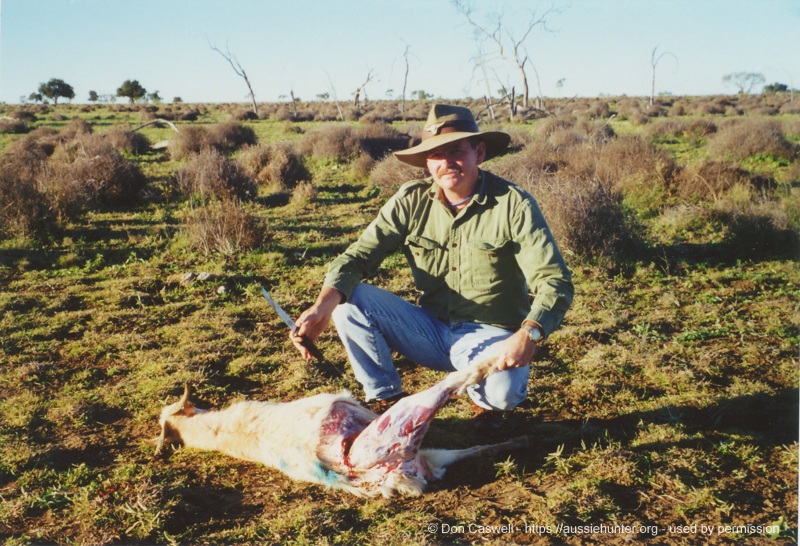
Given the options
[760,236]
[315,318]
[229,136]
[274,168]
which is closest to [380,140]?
[274,168]

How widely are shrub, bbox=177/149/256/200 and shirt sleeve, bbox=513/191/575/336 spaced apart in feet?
25.5

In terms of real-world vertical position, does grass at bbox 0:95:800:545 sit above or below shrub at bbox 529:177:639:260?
below

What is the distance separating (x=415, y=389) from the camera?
3.73 m

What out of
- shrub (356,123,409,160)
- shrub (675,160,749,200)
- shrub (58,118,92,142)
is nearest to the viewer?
shrub (675,160,749,200)

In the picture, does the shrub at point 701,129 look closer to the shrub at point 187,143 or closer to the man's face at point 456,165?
the shrub at point 187,143

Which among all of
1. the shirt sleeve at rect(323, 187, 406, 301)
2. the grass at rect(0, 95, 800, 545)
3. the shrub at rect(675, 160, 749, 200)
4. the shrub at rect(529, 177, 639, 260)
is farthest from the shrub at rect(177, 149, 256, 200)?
the shrub at rect(675, 160, 749, 200)

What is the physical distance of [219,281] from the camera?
5.94 meters

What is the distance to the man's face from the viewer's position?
2977 millimetres

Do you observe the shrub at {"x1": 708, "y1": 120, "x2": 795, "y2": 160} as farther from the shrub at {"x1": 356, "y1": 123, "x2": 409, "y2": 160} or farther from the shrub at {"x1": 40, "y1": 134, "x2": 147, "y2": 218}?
the shrub at {"x1": 40, "y1": 134, "x2": 147, "y2": 218}

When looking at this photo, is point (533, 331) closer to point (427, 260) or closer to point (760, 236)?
point (427, 260)

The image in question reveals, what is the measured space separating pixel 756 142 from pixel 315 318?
12.3m

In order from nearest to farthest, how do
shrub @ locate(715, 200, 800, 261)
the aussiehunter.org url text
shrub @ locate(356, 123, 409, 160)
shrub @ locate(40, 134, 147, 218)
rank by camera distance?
the aussiehunter.org url text
shrub @ locate(715, 200, 800, 261)
shrub @ locate(40, 134, 147, 218)
shrub @ locate(356, 123, 409, 160)

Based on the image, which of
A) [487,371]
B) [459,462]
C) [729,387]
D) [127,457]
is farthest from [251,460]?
[729,387]

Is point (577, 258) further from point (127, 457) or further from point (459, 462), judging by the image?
point (127, 457)
